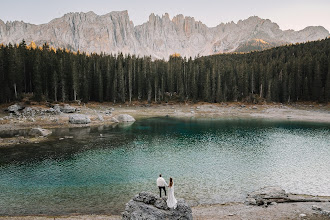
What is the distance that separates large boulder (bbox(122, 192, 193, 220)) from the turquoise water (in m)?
6.29

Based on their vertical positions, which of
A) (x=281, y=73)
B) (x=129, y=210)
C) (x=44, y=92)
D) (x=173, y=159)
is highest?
(x=281, y=73)

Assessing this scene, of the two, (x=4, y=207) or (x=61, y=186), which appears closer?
(x=4, y=207)

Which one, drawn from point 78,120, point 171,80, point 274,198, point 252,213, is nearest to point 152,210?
point 252,213

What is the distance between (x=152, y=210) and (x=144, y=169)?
58.1 feet

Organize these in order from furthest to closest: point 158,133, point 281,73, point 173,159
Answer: point 281,73, point 158,133, point 173,159

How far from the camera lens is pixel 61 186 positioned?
2577cm

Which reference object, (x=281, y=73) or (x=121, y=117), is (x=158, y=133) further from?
(x=281, y=73)

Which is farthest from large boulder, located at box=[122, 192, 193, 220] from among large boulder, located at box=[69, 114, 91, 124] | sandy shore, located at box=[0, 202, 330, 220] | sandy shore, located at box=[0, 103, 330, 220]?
large boulder, located at box=[69, 114, 91, 124]

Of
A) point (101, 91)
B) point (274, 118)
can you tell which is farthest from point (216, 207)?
point (101, 91)

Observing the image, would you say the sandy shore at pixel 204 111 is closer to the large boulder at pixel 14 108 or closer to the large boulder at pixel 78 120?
the large boulder at pixel 78 120

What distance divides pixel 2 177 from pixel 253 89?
4923 inches

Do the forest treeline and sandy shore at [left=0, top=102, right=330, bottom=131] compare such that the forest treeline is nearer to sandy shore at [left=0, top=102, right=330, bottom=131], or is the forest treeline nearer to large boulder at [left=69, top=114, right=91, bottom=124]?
sandy shore at [left=0, top=102, right=330, bottom=131]

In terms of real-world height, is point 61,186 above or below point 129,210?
below

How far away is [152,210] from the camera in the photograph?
14508 mm
